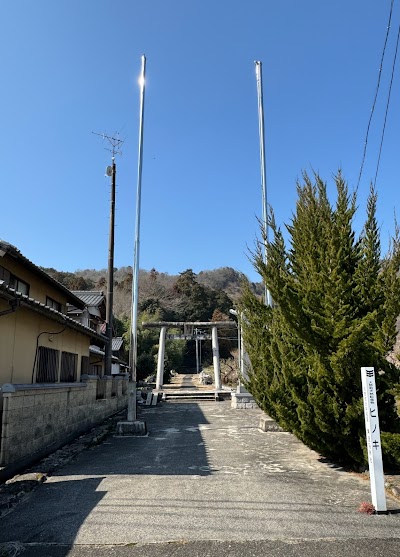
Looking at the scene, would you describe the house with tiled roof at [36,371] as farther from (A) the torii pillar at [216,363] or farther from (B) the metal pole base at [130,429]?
(A) the torii pillar at [216,363]

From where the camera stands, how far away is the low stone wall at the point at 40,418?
6117 mm

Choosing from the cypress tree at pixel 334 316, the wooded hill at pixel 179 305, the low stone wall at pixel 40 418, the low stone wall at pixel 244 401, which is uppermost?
the wooded hill at pixel 179 305

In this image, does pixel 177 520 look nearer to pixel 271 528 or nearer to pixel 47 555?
pixel 271 528

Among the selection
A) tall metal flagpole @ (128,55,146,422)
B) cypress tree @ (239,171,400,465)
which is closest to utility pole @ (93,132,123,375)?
tall metal flagpole @ (128,55,146,422)

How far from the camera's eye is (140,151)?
14.8 metres

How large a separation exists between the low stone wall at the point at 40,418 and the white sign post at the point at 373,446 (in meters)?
4.92

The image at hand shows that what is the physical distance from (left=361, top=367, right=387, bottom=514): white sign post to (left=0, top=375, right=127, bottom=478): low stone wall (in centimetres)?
492

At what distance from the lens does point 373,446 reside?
475 cm

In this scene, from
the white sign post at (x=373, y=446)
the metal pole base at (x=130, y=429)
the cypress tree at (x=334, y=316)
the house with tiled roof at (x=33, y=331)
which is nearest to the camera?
the white sign post at (x=373, y=446)

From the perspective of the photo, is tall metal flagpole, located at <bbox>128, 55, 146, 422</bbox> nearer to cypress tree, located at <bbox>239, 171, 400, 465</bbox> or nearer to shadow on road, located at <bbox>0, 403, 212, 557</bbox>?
shadow on road, located at <bbox>0, 403, 212, 557</bbox>

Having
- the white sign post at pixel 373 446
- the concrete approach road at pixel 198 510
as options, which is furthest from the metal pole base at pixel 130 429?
the white sign post at pixel 373 446

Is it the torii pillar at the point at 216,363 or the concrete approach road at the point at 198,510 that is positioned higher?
the torii pillar at the point at 216,363

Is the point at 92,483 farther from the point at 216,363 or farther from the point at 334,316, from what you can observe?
the point at 216,363

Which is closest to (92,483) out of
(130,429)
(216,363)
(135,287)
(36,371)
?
(36,371)
